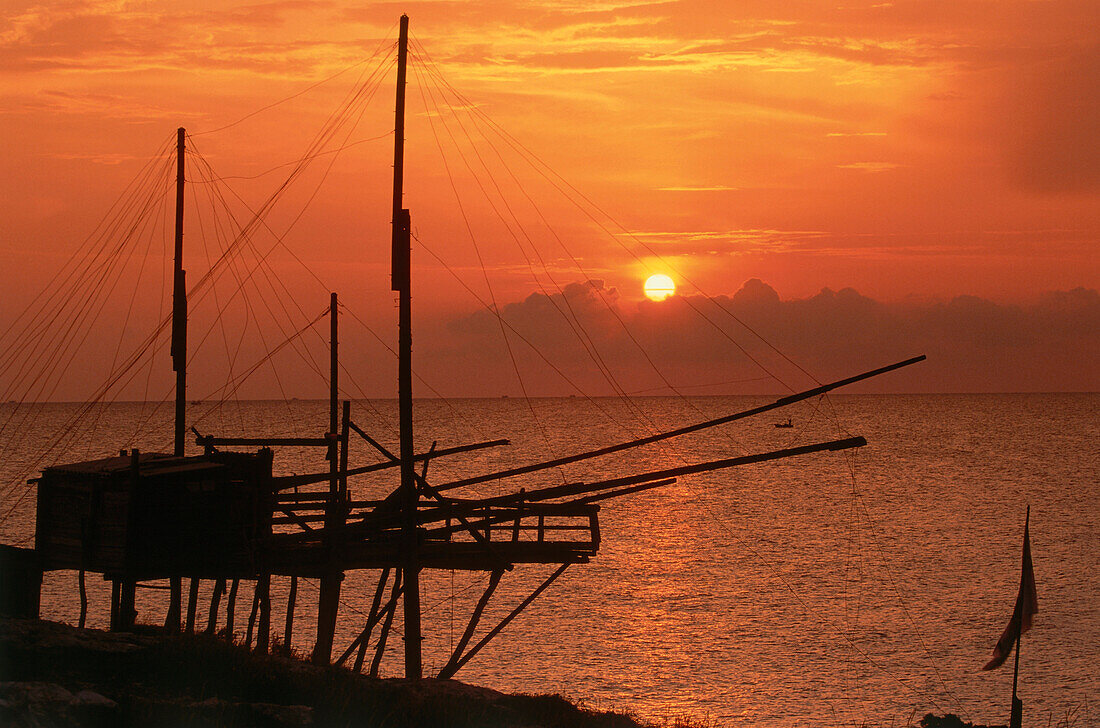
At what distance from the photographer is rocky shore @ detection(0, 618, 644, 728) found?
13164mm

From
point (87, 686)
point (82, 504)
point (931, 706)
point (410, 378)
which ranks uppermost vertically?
point (410, 378)

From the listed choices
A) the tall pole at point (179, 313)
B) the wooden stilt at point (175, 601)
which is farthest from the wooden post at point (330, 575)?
the tall pole at point (179, 313)

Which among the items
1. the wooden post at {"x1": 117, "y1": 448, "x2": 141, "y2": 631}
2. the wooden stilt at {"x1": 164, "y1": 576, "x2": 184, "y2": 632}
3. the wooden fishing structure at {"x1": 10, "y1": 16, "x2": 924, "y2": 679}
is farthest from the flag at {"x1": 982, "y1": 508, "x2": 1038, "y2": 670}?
the wooden post at {"x1": 117, "y1": 448, "x2": 141, "y2": 631}

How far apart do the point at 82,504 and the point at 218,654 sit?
23.2ft

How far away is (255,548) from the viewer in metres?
22.8

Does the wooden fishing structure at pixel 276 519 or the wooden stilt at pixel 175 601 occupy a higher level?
the wooden fishing structure at pixel 276 519

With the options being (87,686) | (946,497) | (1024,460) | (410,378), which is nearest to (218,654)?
(87,686)

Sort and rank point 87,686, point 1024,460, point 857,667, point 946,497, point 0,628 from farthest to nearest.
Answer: point 1024,460 → point 946,497 → point 857,667 → point 0,628 → point 87,686

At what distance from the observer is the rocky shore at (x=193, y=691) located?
43.2ft

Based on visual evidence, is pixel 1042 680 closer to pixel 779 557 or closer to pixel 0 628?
pixel 779 557

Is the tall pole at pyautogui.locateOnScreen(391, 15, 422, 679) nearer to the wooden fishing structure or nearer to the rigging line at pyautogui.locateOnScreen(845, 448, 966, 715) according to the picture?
the wooden fishing structure

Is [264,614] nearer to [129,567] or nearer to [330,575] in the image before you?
[330,575]

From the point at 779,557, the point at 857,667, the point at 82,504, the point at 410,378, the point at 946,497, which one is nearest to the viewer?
the point at 82,504

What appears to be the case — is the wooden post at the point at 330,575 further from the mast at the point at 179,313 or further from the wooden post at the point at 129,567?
the mast at the point at 179,313
